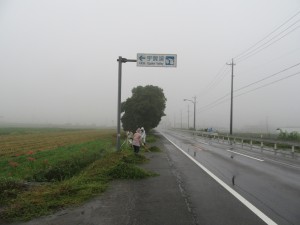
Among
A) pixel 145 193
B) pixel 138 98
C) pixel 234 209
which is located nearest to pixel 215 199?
pixel 234 209

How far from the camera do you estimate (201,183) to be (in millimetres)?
10797

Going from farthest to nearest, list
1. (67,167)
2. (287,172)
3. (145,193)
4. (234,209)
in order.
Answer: (67,167), (287,172), (145,193), (234,209)

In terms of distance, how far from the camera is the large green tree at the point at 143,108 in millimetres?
58031

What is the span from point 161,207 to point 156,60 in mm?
13245

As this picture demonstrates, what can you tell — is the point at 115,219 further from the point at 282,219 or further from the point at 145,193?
the point at 282,219

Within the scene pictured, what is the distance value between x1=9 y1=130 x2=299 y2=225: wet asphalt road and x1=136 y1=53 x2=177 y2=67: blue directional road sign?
32.6 ft

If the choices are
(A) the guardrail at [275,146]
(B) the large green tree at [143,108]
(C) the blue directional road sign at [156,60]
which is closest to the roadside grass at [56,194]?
(C) the blue directional road sign at [156,60]

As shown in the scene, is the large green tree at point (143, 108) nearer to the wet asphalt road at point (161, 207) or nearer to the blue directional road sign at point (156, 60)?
the blue directional road sign at point (156, 60)

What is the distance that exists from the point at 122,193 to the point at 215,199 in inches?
96.1

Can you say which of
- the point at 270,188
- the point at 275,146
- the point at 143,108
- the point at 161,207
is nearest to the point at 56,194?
the point at 161,207

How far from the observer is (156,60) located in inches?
782

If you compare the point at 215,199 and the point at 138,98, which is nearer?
the point at 215,199

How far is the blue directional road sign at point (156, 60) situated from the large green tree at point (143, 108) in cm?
3795

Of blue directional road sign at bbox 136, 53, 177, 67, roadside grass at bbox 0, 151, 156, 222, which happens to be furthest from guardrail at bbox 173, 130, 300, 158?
roadside grass at bbox 0, 151, 156, 222
